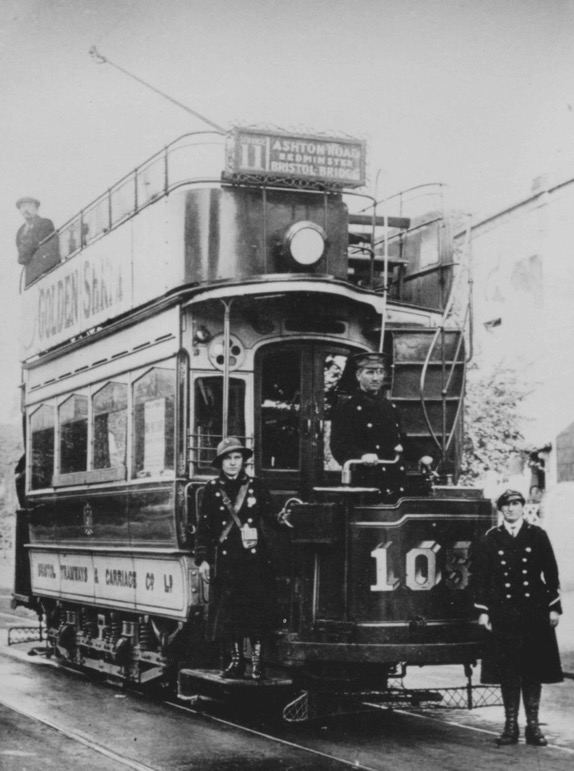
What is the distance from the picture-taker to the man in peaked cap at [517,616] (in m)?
7.50

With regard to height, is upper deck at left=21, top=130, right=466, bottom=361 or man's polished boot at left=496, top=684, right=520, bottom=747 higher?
upper deck at left=21, top=130, right=466, bottom=361

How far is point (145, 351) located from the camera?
31.2 feet

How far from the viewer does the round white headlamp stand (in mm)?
8727

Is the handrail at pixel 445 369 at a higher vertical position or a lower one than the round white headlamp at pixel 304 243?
lower

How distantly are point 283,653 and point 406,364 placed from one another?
2688 millimetres

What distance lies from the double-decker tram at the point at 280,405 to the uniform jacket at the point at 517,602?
0.76 feet

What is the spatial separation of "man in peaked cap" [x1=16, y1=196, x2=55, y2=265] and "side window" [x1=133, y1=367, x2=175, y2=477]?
4.29 meters

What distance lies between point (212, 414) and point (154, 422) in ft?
2.02

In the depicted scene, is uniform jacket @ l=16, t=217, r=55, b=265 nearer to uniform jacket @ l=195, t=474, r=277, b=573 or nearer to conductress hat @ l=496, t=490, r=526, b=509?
uniform jacket @ l=195, t=474, r=277, b=573

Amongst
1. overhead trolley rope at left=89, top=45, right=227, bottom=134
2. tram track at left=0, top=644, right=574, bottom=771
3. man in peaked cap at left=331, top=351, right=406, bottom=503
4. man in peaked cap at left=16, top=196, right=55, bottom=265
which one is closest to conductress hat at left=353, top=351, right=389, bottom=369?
man in peaked cap at left=331, top=351, right=406, bottom=503

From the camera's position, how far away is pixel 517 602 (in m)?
7.54

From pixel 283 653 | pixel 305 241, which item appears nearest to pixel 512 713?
pixel 283 653

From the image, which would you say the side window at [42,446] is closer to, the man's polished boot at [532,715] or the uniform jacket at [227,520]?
the uniform jacket at [227,520]

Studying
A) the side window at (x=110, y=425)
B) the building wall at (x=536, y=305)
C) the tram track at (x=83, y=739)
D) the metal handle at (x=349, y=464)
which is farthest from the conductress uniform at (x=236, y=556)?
the building wall at (x=536, y=305)
